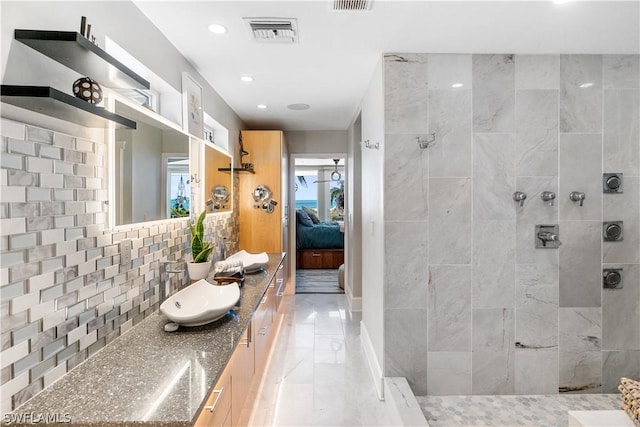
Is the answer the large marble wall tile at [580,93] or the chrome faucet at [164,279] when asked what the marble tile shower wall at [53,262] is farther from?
the large marble wall tile at [580,93]

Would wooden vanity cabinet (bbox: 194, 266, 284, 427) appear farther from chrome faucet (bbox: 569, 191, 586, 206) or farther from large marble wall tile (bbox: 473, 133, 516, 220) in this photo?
chrome faucet (bbox: 569, 191, 586, 206)

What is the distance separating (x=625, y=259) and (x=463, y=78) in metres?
1.76

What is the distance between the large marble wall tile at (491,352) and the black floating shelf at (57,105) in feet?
8.16

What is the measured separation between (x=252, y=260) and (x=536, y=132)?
2583 millimetres

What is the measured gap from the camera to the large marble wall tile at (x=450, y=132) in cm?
231

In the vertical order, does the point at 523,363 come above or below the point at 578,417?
below

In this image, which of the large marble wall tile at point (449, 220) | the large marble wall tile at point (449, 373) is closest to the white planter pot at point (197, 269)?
the large marble wall tile at point (449, 220)

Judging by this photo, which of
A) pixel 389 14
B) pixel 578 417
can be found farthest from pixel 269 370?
pixel 389 14

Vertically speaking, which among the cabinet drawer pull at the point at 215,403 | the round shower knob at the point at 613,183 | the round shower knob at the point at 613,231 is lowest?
the cabinet drawer pull at the point at 215,403

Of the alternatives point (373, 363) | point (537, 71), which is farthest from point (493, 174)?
point (373, 363)

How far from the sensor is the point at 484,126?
2320 mm

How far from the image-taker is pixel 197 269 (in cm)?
220

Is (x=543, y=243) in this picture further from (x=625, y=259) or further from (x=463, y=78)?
(x=463, y=78)

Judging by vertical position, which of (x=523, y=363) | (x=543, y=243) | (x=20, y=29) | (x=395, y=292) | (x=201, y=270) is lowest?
(x=523, y=363)
